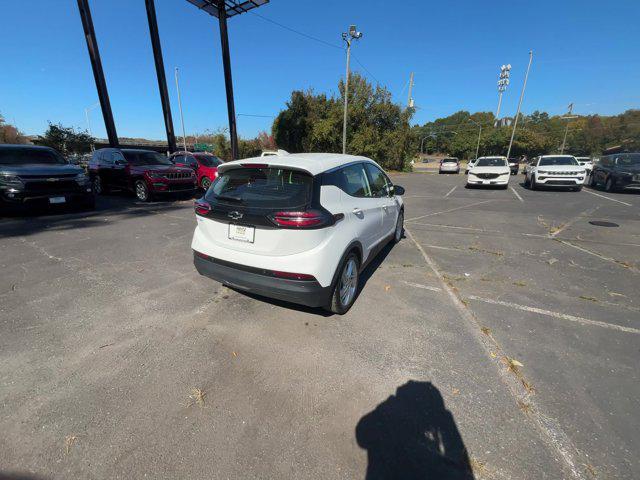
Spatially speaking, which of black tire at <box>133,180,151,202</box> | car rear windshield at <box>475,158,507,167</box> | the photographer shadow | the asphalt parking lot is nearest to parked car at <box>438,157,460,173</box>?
car rear windshield at <box>475,158,507,167</box>

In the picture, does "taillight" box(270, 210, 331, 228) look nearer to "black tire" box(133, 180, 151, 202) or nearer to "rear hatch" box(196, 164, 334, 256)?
"rear hatch" box(196, 164, 334, 256)

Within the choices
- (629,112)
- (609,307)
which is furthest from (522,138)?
(609,307)

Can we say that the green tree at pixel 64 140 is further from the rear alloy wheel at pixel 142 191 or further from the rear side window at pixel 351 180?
the rear side window at pixel 351 180

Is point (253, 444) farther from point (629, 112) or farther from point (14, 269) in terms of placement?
point (629, 112)

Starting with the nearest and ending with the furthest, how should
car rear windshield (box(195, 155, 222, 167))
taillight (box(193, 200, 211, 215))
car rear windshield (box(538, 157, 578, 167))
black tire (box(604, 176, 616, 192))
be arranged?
1. taillight (box(193, 200, 211, 215))
2. car rear windshield (box(195, 155, 222, 167))
3. black tire (box(604, 176, 616, 192))
4. car rear windshield (box(538, 157, 578, 167))

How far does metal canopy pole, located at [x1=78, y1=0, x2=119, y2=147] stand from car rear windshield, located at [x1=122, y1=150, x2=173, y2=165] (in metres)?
8.31

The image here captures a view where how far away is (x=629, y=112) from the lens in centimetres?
7825

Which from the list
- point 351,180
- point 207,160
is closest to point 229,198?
point 351,180

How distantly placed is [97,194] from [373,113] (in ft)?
76.9

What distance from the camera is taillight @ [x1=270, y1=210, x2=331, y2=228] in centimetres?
272

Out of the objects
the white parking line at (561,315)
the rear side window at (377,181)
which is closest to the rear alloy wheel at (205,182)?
the rear side window at (377,181)

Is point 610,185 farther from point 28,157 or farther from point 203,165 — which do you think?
point 28,157

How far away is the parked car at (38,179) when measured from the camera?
22.8 feet

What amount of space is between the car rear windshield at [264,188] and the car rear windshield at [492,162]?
16908 millimetres
